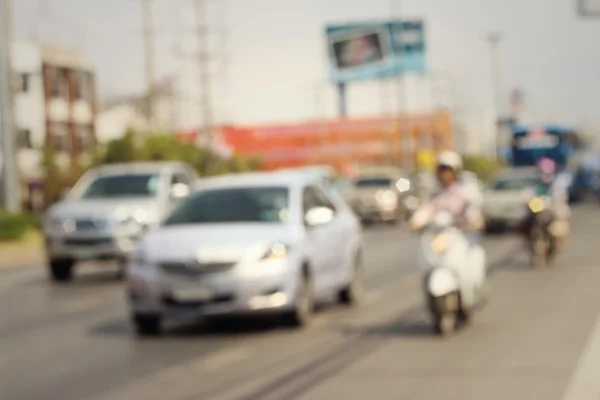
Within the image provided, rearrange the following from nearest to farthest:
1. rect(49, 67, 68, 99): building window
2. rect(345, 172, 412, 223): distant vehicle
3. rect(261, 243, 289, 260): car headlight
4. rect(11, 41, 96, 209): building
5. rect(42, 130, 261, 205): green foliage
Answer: rect(261, 243, 289, 260): car headlight < rect(345, 172, 412, 223): distant vehicle < rect(42, 130, 261, 205): green foliage < rect(11, 41, 96, 209): building < rect(49, 67, 68, 99): building window

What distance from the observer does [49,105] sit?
81.4 m

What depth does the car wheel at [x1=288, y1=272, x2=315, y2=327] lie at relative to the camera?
1513 cm

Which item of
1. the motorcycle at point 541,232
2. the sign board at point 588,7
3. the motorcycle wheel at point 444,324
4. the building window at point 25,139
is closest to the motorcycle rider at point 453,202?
the motorcycle wheel at point 444,324

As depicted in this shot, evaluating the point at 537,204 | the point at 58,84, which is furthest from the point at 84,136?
the point at 537,204

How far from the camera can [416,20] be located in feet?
297

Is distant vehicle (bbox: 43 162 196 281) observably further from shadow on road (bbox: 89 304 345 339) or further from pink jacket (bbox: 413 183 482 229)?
pink jacket (bbox: 413 183 482 229)

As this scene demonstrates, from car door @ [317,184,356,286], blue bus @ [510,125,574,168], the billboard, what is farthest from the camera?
the billboard

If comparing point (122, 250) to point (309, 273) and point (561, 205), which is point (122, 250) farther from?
point (309, 273)

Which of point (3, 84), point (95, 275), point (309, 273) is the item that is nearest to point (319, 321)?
point (309, 273)

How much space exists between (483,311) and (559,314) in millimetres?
1066

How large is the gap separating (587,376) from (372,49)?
80.7 meters

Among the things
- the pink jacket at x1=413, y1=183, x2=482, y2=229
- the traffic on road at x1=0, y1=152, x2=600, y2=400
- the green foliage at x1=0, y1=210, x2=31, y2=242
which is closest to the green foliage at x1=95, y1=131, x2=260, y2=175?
the green foliage at x1=0, y1=210, x2=31, y2=242

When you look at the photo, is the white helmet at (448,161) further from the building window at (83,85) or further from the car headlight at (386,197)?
the building window at (83,85)

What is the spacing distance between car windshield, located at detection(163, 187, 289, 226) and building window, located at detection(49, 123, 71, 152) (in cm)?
6555
